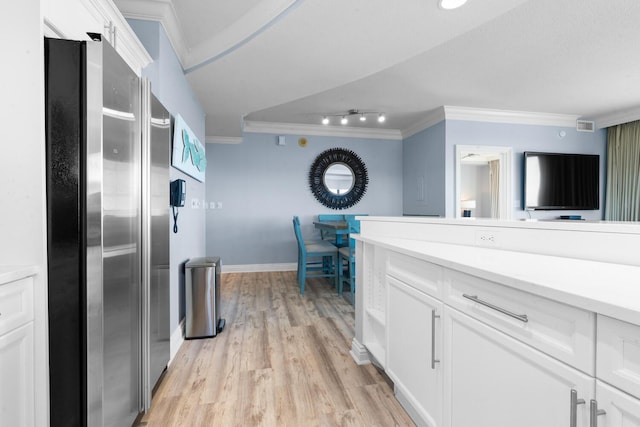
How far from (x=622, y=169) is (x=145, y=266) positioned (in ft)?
20.8

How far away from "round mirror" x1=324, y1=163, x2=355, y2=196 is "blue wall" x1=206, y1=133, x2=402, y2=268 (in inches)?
13.3

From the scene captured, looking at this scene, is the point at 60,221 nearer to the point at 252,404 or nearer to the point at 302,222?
the point at 252,404

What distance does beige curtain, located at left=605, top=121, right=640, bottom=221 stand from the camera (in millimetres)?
4480

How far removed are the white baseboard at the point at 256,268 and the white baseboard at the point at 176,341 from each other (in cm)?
260

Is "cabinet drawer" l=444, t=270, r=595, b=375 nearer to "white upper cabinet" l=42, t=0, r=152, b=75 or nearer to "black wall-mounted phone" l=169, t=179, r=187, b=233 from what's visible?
"white upper cabinet" l=42, t=0, r=152, b=75

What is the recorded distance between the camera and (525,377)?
0.85 meters

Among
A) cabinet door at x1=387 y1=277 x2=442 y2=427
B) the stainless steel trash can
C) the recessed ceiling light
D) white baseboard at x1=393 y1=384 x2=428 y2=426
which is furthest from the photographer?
the stainless steel trash can

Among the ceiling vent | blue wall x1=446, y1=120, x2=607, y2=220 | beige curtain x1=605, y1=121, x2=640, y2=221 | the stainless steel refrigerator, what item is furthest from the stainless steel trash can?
beige curtain x1=605, y1=121, x2=640, y2=221

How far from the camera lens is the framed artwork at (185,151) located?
2.27 metres

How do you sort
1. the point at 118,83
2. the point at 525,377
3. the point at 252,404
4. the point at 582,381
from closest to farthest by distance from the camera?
the point at 582,381, the point at 525,377, the point at 118,83, the point at 252,404

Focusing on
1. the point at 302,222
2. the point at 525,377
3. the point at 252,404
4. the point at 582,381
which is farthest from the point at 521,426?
the point at 302,222

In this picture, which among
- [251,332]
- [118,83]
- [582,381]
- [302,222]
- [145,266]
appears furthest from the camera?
[302,222]

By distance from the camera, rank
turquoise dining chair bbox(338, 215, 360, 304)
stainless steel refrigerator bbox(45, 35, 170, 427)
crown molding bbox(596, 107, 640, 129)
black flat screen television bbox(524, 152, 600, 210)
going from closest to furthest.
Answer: stainless steel refrigerator bbox(45, 35, 170, 427)
turquoise dining chair bbox(338, 215, 360, 304)
crown molding bbox(596, 107, 640, 129)
black flat screen television bbox(524, 152, 600, 210)

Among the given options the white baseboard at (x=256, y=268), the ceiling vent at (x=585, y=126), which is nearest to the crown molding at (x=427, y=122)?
the ceiling vent at (x=585, y=126)
